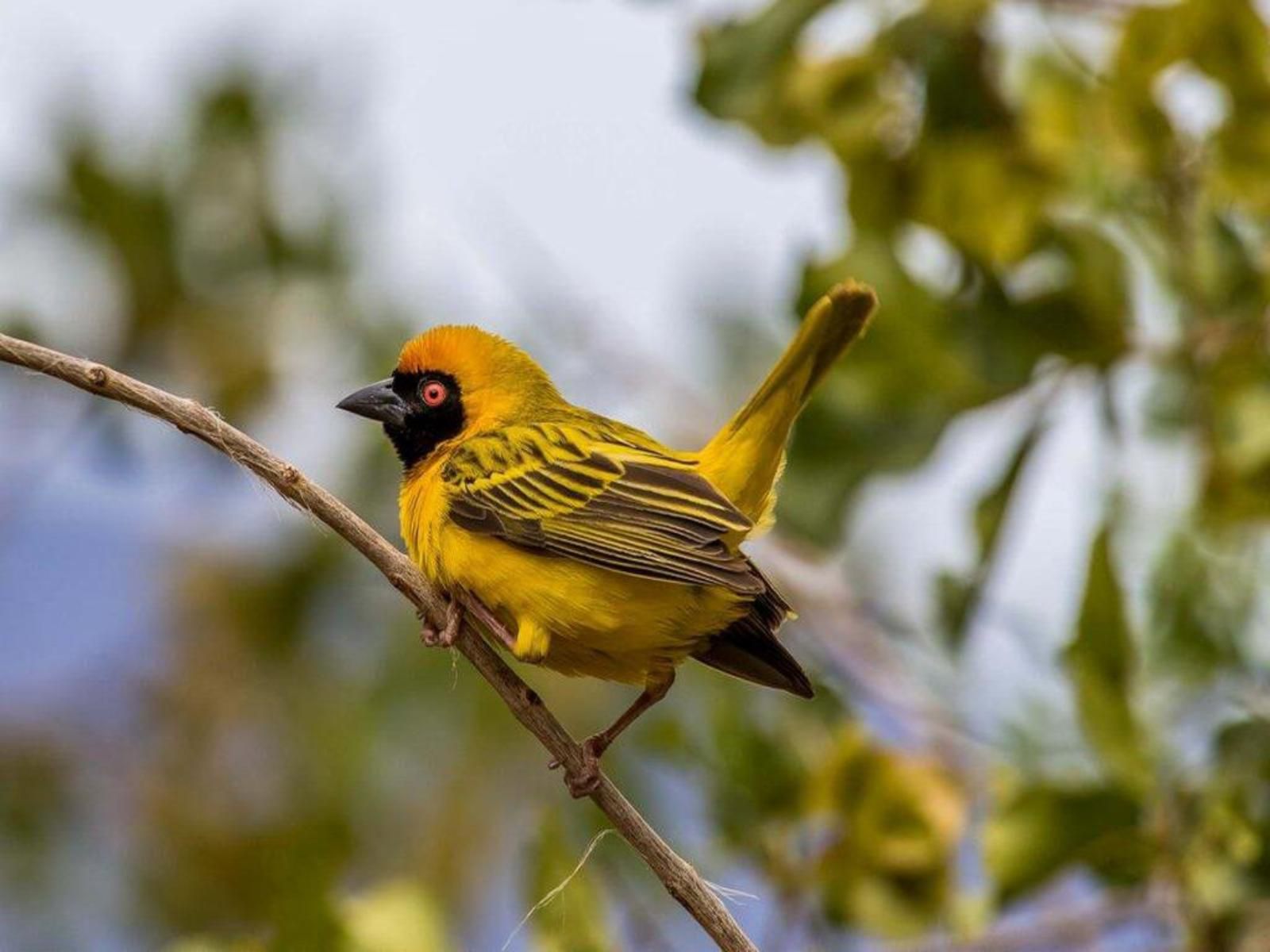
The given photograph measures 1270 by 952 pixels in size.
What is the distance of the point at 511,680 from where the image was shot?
8.11ft

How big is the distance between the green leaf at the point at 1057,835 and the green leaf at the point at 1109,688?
0.18 feet

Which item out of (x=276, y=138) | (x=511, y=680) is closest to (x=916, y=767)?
(x=511, y=680)

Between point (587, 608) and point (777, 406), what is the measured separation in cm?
53

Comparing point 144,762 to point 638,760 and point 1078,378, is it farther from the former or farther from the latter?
point 1078,378

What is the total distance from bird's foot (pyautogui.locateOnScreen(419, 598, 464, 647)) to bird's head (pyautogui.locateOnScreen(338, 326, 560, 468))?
74 cm

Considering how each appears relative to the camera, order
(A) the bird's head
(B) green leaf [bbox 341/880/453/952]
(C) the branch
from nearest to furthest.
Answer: (C) the branch → (B) green leaf [bbox 341/880/453/952] → (A) the bird's head

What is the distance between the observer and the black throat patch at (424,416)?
12.5ft

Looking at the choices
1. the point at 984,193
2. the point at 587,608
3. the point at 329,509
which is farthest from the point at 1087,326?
the point at 329,509

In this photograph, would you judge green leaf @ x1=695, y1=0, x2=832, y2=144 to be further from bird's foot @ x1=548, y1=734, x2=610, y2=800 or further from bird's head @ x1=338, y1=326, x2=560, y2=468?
bird's foot @ x1=548, y1=734, x2=610, y2=800

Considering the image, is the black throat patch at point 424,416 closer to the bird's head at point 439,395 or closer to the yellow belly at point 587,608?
the bird's head at point 439,395

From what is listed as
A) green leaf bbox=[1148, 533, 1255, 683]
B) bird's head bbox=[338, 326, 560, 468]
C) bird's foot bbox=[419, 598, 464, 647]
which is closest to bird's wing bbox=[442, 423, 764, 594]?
bird's head bbox=[338, 326, 560, 468]

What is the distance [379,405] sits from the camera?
3.77 metres

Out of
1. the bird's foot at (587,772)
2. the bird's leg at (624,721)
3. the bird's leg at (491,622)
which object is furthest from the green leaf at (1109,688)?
the bird's leg at (491,622)

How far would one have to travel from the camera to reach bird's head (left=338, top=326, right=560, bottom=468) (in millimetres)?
3789
